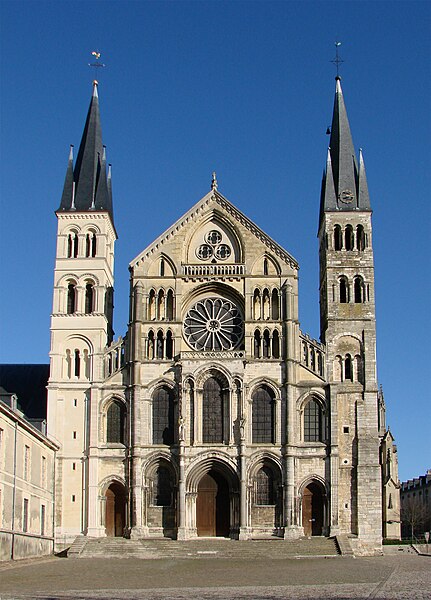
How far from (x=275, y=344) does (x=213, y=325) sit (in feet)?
13.2

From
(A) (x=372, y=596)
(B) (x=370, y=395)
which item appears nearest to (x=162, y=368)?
(B) (x=370, y=395)

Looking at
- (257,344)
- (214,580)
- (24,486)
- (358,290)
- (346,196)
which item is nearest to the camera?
(214,580)

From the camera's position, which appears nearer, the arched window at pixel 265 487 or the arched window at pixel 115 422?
the arched window at pixel 265 487

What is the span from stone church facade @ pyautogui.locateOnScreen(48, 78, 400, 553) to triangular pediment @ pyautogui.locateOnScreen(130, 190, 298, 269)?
89 mm

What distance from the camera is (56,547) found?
56.1 metres

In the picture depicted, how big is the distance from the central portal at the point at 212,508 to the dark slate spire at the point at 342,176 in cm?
1865

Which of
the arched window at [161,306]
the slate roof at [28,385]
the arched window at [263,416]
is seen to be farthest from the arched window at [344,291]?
the slate roof at [28,385]

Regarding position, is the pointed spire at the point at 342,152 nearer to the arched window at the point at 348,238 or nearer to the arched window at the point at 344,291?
the arched window at the point at 348,238

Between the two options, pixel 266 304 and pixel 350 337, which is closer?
pixel 350 337

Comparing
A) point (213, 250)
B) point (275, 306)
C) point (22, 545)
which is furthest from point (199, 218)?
point (22, 545)

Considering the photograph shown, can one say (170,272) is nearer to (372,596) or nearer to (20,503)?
(20,503)

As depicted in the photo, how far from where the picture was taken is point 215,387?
5881 cm

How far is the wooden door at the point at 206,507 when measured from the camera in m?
57.8

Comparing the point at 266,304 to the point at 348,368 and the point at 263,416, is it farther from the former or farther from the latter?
the point at 263,416
